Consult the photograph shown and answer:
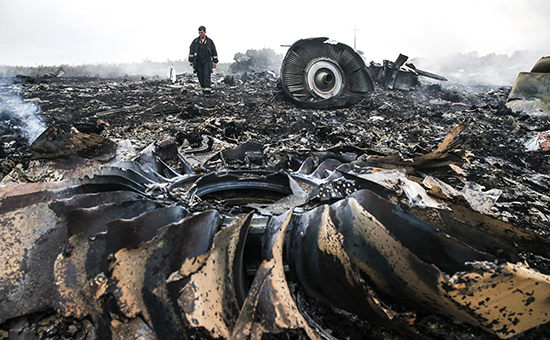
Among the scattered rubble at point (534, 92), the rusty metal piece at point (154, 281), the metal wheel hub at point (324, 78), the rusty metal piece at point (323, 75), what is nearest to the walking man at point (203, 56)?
the rusty metal piece at point (323, 75)

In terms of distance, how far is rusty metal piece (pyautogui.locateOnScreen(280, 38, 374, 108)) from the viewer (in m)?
7.17

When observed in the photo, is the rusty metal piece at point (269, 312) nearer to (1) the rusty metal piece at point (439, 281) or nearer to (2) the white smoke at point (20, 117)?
(1) the rusty metal piece at point (439, 281)

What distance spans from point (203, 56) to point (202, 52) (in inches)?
4.9

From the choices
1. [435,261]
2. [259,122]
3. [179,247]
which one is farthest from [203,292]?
[259,122]

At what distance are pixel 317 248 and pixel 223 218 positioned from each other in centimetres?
55

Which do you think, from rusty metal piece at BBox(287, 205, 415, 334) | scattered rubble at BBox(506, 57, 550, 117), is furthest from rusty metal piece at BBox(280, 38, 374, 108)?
rusty metal piece at BBox(287, 205, 415, 334)

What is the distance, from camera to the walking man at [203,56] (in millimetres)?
8758

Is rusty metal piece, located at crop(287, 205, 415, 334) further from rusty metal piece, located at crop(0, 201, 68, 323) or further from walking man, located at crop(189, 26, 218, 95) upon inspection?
walking man, located at crop(189, 26, 218, 95)

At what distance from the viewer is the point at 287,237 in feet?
4.88

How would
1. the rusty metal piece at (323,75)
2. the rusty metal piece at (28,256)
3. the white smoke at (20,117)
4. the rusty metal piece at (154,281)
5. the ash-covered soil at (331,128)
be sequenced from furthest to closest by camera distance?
the rusty metal piece at (323,75)
the white smoke at (20,117)
the ash-covered soil at (331,128)
the rusty metal piece at (28,256)
the rusty metal piece at (154,281)

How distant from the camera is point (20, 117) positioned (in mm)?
5980

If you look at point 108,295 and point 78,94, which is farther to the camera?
point 78,94

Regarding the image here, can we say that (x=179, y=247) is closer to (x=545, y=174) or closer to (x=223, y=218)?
(x=223, y=218)

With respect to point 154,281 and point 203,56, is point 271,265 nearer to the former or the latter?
point 154,281
